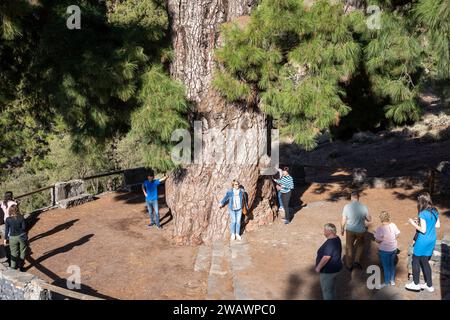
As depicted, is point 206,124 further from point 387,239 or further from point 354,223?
point 387,239

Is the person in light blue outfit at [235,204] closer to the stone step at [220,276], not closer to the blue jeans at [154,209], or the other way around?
the stone step at [220,276]

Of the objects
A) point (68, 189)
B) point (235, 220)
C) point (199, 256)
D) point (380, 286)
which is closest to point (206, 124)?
point (235, 220)

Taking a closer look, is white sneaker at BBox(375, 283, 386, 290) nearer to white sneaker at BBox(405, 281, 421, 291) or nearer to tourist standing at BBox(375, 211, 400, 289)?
tourist standing at BBox(375, 211, 400, 289)

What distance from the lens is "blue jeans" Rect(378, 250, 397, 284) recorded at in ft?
23.3

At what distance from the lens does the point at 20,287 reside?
6.75 metres

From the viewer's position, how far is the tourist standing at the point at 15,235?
8695mm

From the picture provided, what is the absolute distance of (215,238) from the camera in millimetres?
10375

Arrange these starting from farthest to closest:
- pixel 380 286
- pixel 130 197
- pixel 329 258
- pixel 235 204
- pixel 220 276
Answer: pixel 130 197
pixel 235 204
pixel 220 276
pixel 380 286
pixel 329 258

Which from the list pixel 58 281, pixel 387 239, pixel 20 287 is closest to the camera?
pixel 20 287

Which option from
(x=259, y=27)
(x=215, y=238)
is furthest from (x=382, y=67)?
(x=215, y=238)

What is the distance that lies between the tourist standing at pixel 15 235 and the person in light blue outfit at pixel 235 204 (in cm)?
410

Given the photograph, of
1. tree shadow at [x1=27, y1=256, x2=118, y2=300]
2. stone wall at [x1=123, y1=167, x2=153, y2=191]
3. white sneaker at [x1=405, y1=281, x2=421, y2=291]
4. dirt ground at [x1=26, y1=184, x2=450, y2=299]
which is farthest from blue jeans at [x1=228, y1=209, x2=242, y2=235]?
stone wall at [x1=123, y1=167, x2=153, y2=191]

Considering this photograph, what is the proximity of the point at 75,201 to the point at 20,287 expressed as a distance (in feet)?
25.5
